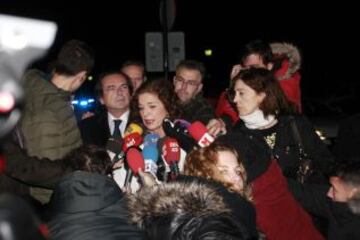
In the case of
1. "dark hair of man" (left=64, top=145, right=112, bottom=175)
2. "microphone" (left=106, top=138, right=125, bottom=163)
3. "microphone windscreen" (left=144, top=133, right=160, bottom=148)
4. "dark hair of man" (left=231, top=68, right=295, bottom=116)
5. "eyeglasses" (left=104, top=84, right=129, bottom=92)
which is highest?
"dark hair of man" (left=231, top=68, right=295, bottom=116)

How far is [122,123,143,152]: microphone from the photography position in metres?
4.18

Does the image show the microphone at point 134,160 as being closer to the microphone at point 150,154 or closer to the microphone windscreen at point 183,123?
the microphone at point 150,154

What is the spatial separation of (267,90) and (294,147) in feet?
1.50

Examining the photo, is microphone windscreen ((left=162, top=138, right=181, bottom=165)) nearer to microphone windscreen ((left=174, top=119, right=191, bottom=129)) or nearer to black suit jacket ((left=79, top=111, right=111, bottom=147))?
microphone windscreen ((left=174, top=119, right=191, bottom=129))

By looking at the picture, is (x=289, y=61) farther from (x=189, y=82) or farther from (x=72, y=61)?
(x=72, y=61)

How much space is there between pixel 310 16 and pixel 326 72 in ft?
22.0

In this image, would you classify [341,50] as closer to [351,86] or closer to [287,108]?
[351,86]

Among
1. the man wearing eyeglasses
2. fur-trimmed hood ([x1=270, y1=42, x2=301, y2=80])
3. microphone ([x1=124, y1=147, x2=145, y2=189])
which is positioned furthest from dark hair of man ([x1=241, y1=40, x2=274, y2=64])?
microphone ([x1=124, y1=147, x2=145, y2=189])

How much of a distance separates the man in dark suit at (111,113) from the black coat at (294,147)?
1.39m

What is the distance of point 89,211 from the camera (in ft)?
9.46

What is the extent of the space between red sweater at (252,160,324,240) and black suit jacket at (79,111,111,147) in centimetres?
196

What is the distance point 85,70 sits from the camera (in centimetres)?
417

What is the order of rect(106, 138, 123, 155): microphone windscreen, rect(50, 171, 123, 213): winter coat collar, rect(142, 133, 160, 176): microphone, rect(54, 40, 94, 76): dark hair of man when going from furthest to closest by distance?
1. rect(106, 138, 123, 155): microphone windscreen
2. rect(54, 40, 94, 76): dark hair of man
3. rect(142, 133, 160, 176): microphone
4. rect(50, 171, 123, 213): winter coat collar

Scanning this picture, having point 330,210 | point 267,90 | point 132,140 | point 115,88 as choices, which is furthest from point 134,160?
point 115,88
